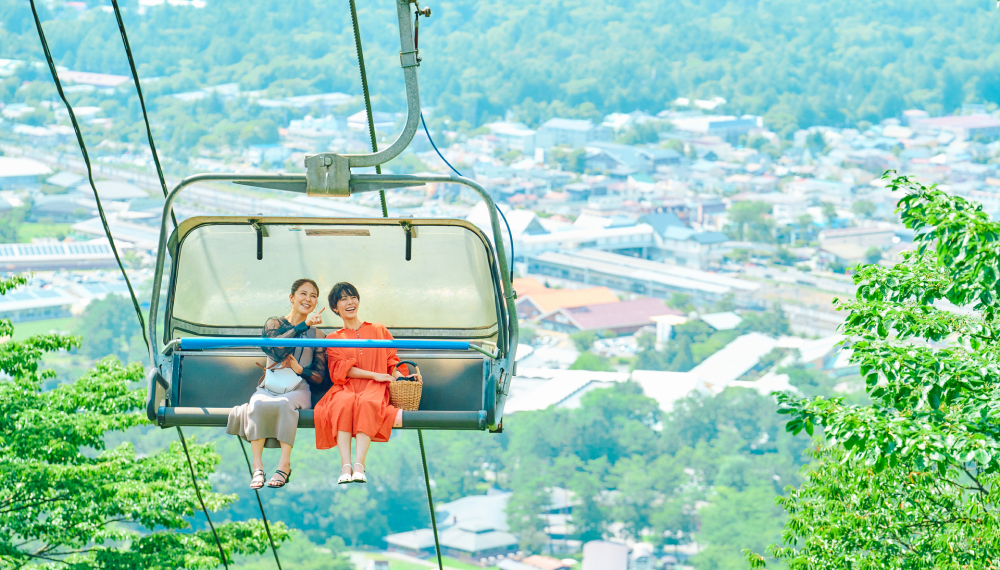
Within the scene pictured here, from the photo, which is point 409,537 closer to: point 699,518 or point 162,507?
point 699,518

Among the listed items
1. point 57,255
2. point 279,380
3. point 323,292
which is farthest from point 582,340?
point 279,380

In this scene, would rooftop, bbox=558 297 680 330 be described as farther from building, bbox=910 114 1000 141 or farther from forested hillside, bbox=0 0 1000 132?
building, bbox=910 114 1000 141

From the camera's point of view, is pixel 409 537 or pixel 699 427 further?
pixel 699 427

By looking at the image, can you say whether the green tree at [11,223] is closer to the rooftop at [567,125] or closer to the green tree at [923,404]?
the rooftop at [567,125]

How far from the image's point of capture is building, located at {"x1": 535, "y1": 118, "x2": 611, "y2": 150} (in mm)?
110750

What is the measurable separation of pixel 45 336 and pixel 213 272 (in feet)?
12.1

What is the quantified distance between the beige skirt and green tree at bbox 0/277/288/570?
3.98m

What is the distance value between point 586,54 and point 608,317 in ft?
160

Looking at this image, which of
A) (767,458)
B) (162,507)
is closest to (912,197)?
(162,507)

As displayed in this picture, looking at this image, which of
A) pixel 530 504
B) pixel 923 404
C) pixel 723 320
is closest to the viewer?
pixel 923 404

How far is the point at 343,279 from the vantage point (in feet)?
16.8

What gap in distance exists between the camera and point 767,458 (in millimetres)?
58531

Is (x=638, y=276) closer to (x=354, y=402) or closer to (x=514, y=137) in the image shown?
(x=514, y=137)

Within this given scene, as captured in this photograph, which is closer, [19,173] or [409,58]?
[409,58]
